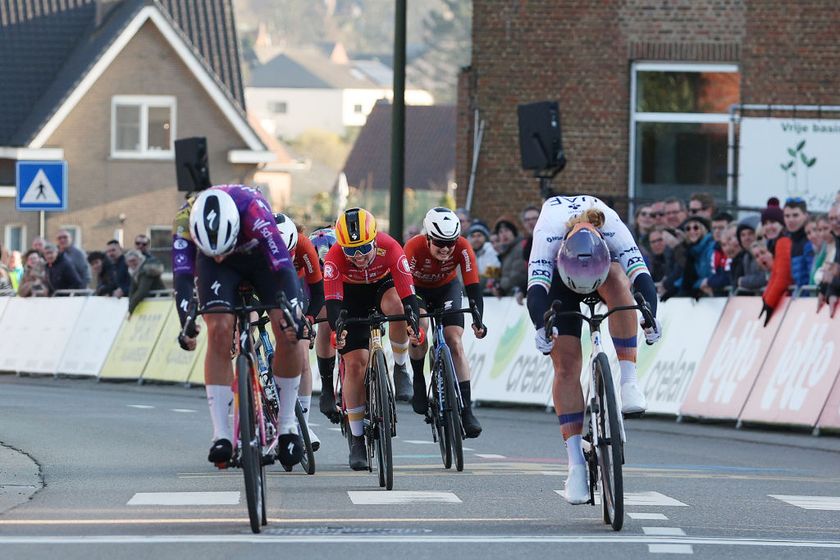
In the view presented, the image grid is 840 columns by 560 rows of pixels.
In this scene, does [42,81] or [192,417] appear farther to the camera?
[42,81]

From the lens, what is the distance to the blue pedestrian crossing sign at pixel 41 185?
88.8ft

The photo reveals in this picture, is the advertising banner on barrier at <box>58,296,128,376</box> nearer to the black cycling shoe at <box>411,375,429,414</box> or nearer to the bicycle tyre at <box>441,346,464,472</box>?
the black cycling shoe at <box>411,375,429,414</box>

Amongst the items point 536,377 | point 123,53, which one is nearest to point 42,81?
point 123,53

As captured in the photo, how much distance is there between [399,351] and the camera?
14.6 meters

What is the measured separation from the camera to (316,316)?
14148 millimetres

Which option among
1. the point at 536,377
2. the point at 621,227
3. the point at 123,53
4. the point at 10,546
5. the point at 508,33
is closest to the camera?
the point at 10,546

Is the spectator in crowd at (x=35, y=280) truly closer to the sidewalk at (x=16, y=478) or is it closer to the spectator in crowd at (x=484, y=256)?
the spectator in crowd at (x=484, y=256)

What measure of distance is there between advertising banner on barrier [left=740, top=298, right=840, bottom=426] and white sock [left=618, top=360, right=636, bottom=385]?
6.93 meters

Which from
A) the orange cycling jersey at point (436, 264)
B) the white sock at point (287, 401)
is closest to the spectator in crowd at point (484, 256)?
the orange cycling jersey at point (436, 264)

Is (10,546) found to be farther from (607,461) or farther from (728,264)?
(728,264)

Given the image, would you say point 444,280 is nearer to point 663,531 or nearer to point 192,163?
point 663,531

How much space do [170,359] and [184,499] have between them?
49.8 feet

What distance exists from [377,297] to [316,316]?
618 millimetres

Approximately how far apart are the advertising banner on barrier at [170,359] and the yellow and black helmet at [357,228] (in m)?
13.3
